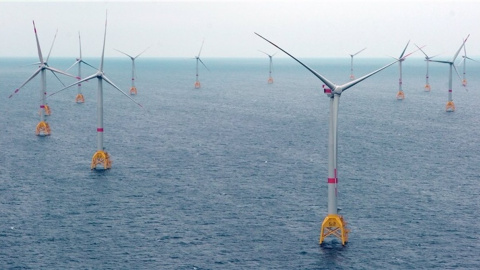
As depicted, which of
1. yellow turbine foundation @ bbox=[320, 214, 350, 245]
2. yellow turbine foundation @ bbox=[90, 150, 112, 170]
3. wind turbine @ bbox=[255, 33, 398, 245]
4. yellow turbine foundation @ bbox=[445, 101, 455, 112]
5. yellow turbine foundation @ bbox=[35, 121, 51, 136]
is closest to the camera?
wind turbine @ bbox=[255, 33, 398, 245]

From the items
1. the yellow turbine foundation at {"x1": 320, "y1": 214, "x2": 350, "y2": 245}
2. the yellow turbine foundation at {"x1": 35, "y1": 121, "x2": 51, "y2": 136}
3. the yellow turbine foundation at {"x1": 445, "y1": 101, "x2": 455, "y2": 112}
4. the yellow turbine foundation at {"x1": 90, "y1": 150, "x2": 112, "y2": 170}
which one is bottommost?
the yellow turbine foundation at {"x1": 320, "y1": 214, "x2": 350, "y2": 245}

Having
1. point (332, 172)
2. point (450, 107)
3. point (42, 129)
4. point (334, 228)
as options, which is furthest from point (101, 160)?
point (450, 107)

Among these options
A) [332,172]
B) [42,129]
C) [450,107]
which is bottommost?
[332,172]

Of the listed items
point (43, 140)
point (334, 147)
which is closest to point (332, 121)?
point (334, 147)

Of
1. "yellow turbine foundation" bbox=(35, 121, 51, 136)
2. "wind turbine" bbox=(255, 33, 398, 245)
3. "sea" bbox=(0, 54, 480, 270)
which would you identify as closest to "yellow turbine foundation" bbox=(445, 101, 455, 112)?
"sea" bbox=(0, 54, 480, 270)

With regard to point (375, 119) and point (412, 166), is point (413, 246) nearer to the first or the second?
point (412, 166)

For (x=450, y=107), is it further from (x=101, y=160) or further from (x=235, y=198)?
(x=235, y=198)

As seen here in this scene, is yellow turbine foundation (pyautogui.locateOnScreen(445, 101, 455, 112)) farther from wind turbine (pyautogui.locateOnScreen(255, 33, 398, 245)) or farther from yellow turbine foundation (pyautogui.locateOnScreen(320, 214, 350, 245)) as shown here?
wind turbine (pyautogui.locateOnScreen(255, 33, 398, 245))

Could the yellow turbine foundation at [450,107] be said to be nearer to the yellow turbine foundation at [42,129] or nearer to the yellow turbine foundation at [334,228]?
the yellow turbine foundation at [42,129]
